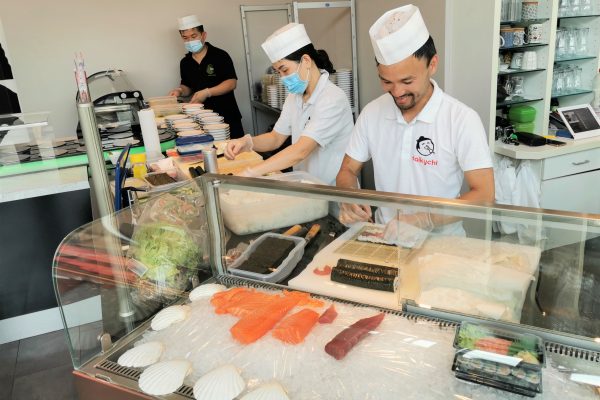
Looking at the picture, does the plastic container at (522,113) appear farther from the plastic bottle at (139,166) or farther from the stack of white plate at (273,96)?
the plastic bottle at (139,166)

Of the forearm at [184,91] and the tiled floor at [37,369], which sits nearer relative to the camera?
the tiled floor at [37,369]

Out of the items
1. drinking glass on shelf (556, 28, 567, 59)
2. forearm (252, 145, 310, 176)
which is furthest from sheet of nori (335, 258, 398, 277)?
drinking glass on shelf (556, 28, 567, 59)

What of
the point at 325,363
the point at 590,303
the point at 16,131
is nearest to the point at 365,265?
the point at 325,363

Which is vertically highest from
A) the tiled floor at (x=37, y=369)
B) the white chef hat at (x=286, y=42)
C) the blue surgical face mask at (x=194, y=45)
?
the blue surgical face mask at (x=194, y=45)

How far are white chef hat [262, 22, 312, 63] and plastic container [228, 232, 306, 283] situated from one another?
1.28 m

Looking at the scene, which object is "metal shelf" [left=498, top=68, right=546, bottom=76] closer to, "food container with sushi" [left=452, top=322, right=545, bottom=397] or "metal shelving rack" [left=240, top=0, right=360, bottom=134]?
"metal shelving rack" [left=240, top=0, right=360, bottom=134]

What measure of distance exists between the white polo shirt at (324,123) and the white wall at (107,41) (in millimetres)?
2139

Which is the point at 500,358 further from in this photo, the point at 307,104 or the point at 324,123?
the point at 307,104

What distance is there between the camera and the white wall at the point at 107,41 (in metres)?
4.86

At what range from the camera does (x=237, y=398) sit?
39.1 inches

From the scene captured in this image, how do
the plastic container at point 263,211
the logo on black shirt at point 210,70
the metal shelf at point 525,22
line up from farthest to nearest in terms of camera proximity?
the logo on black shirt at point 210,70, the metal shelf at point 525,22, the plastic container at point 263,211

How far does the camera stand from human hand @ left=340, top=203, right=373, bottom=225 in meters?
1.38

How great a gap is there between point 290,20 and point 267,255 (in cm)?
473

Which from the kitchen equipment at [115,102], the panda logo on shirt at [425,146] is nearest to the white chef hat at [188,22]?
the kitchen equipment at [115,102]
